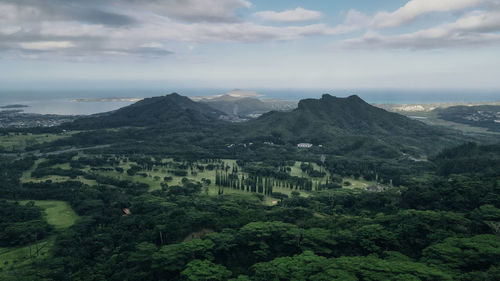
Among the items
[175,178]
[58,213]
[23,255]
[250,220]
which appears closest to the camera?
[250,220]

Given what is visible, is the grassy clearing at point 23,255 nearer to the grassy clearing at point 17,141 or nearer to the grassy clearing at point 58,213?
the grassy clearing at point 58,213

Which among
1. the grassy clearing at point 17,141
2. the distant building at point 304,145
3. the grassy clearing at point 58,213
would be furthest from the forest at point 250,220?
the grassy clearing at point 17,141

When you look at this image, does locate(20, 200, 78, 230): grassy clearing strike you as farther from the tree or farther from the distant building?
the distant building

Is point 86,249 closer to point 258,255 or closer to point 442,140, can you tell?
point 258,255

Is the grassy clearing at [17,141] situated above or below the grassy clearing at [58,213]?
above

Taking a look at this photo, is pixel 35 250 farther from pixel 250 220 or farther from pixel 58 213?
pixel 250 220

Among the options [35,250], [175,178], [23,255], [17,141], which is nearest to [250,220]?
[35,250]

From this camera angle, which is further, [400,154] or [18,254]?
[400,154]

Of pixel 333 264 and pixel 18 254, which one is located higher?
pixel 333 264

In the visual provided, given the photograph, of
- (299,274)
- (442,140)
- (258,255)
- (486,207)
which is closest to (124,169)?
(258,255)
